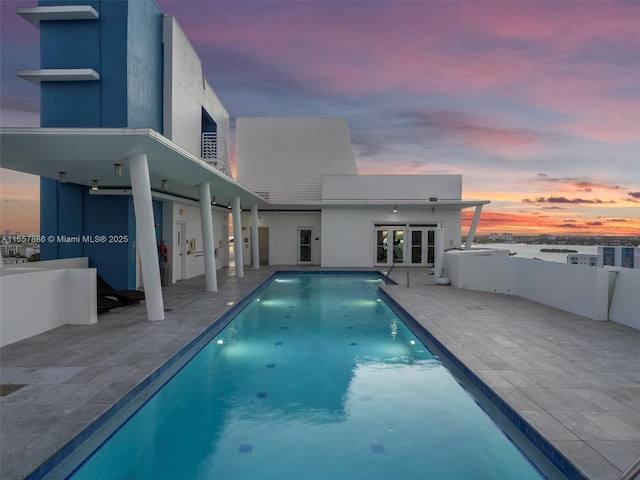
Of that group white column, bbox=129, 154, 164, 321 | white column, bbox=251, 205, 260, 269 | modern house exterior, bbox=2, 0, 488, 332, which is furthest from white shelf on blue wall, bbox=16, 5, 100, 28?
white column, bbox=251, 205, 260, 269

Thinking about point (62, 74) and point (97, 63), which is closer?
point (62, 74)

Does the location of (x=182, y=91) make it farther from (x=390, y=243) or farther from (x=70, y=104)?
(x=390, y=243)

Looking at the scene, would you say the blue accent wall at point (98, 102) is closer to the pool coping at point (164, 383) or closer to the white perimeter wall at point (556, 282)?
the pool coping at point (164, 383)

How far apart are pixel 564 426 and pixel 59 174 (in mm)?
9322

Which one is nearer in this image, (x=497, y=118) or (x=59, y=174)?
(x=59, y=174)

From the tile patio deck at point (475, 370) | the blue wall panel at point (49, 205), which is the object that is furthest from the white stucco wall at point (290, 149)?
the tile patio deck at point (475, 370)

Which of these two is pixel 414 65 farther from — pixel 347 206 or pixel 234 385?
pixel 234 385

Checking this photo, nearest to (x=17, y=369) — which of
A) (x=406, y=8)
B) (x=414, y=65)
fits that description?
(x=406, y=8)

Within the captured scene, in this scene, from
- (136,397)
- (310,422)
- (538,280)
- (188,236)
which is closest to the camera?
(310,422)

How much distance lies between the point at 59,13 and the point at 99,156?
528 centimetres

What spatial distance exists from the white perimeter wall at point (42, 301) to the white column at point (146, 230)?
2.83 ft

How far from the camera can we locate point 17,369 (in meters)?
4.37

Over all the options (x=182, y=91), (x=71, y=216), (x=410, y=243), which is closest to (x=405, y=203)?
(x=410, y=243)

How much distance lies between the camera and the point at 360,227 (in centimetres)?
1811
